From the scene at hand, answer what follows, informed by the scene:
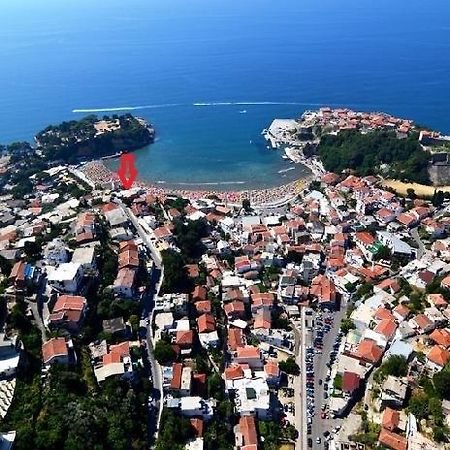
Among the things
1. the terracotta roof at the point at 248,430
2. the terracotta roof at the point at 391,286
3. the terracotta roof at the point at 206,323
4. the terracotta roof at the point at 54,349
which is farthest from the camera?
the terracotta roof at the point at 391,286

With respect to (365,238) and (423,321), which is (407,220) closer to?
(365,238)

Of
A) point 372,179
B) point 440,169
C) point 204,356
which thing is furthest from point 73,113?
point 204,356

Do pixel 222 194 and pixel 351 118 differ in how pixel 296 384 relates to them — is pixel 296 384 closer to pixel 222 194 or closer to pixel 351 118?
pixel 222 194

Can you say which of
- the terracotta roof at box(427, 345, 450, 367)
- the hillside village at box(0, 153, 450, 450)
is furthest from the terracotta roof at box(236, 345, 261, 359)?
the terracotta roof at box(427, 345, 450, 367)

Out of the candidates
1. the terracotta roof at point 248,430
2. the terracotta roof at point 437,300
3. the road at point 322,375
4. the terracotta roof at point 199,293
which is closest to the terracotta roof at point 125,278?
the terracotta roof at point 199,293

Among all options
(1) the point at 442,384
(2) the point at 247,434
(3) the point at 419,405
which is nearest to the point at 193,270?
(2) the point at 247,434

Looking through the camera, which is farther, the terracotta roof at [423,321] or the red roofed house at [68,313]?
the terracotta roof at [423,321]

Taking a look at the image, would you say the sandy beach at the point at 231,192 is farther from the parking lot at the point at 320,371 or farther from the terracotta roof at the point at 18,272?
the terracotta roof at the point at 18,272

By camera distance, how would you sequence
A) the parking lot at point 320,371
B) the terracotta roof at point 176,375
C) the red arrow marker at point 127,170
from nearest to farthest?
the parking lot at point 320,371, the terracotta roof at point 176,375, the red arrow marker at point 127,170
